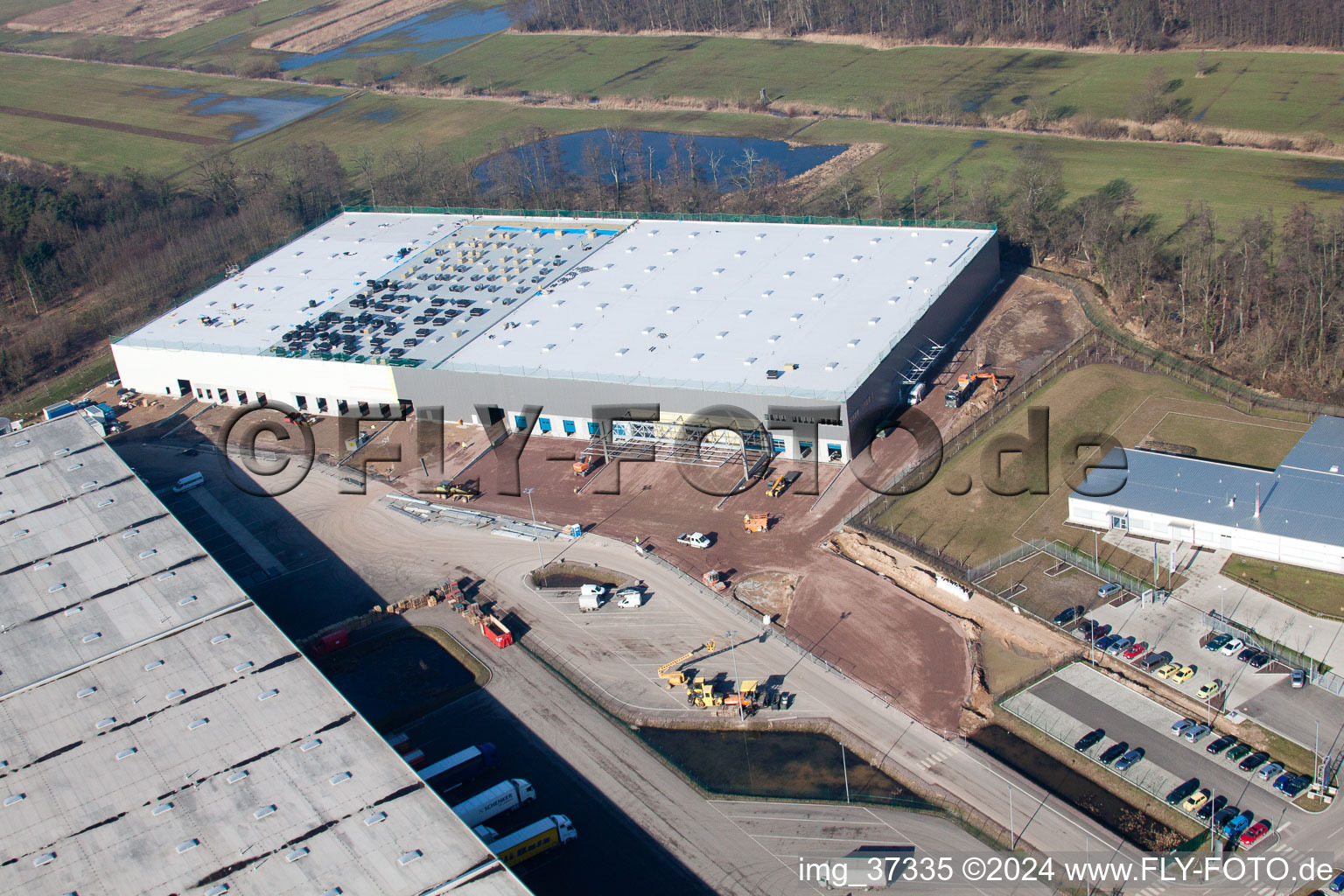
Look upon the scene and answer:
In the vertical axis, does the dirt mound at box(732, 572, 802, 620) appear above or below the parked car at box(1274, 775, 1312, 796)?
above

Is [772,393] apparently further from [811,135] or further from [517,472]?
[811,135]

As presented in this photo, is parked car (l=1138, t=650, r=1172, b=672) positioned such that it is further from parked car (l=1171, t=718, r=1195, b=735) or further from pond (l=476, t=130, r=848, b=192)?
pond (l=476, t=130, r=848, b=192)

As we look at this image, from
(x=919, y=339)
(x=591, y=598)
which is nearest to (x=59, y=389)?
(x=591, y=598)

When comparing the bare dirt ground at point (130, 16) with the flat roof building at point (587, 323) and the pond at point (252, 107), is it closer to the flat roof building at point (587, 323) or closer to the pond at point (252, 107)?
the pond at point (252, 107)

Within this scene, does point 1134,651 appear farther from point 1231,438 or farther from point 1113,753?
point 1231,438

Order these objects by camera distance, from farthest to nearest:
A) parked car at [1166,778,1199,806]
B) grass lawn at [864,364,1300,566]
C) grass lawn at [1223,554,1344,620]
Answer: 1. grass lawn at [864,364,1300,566]
2. grass lawn at [1223,554,1344,620]
3. parked car at [1166,778,1199,806]

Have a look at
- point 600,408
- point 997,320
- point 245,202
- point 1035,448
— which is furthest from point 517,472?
point 245,202

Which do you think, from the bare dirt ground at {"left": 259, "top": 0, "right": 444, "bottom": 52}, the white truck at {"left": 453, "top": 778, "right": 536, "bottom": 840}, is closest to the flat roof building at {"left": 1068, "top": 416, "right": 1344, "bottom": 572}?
the white truck at {"left": 453, "top": 778, "right": 536, "bottom": 840}
